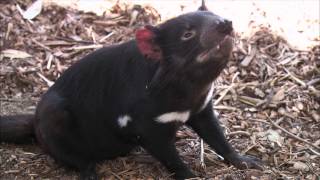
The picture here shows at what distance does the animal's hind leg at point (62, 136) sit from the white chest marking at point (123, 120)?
0.37 meters

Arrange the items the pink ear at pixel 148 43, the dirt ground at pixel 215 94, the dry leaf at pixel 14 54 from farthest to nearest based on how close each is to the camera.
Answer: the dry leaf at pixel 14 54, the dirt ground at pixel 215 94, the pink ear at pixel 148 43

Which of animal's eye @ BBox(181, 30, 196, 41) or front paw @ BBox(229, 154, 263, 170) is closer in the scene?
animal's eye @ BBox(181, 30, 196, 41)

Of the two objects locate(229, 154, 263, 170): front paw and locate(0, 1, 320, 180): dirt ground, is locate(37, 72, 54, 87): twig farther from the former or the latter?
locate(229, 154, 263, 170): front paw

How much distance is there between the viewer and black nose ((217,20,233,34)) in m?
3.19

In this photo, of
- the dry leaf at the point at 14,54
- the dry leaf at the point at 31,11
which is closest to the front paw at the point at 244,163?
the dry leaf at the point at 14,54

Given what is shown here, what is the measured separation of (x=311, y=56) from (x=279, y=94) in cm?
60

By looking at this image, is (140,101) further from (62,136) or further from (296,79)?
(296,79)

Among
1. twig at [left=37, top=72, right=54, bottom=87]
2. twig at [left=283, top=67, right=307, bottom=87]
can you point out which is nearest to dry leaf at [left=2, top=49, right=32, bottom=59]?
twig at [left=37, top=72, right=54, bottom=87]

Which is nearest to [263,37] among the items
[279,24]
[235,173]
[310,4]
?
[279,24]

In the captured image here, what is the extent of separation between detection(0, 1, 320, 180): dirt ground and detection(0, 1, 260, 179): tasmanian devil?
0.49 feet

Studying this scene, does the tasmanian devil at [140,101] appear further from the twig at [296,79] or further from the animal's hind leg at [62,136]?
the twig at [296,79]

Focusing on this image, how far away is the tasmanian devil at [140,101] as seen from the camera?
3.37 metres

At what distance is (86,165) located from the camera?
4.10 meters

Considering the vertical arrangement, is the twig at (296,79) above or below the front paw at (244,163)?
above
